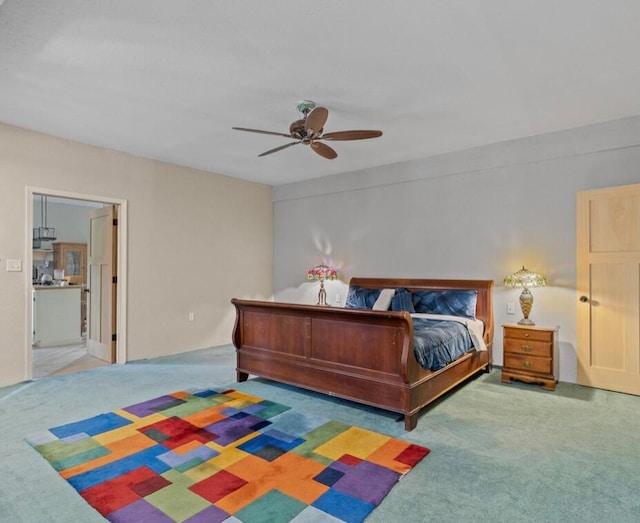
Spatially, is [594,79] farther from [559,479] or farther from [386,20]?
[559,479]

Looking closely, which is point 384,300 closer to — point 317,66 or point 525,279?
point 525,279

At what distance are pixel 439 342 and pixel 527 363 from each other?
4.12ft

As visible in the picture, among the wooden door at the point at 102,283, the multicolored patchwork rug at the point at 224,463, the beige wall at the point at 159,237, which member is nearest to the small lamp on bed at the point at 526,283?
the multicolored patchwork rug at the point at 224,463

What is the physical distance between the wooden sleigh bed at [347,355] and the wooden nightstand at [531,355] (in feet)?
1.11

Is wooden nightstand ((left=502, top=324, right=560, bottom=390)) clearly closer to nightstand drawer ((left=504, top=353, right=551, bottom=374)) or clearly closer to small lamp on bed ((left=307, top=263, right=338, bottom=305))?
nightstand drawer ((left=504, top=353, right=551, bottom=374))

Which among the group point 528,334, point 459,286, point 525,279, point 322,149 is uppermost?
point 322,149

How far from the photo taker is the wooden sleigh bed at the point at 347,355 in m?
3.08

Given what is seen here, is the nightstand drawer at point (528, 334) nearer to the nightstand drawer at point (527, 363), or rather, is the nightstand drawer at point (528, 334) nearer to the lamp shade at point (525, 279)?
the nightstand drawer at point (527, 363)

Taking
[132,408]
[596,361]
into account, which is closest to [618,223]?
[596,361]

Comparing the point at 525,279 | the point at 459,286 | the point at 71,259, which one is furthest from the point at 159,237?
the point at 71,259

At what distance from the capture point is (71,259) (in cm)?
912

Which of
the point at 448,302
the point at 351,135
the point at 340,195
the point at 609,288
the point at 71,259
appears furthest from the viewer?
the point at 71,259

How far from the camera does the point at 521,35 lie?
8.30 ft

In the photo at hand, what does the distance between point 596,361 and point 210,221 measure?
17.2 feet
